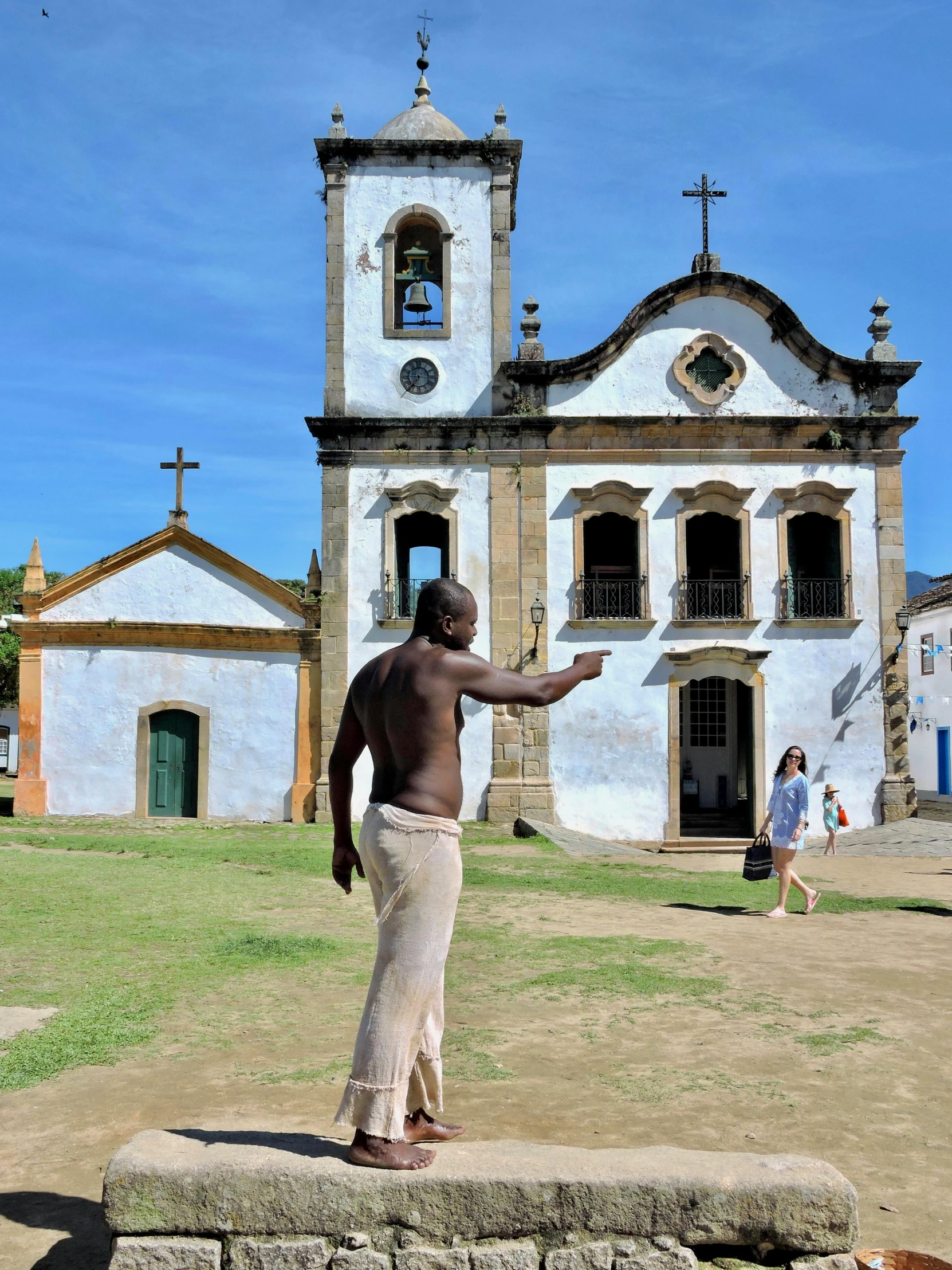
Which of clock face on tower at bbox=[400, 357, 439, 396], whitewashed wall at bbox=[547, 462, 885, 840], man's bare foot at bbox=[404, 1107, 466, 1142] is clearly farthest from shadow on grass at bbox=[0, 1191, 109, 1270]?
clock face on tower at bbox=[400, 357, 439, 396]

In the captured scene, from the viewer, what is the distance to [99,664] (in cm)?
1745

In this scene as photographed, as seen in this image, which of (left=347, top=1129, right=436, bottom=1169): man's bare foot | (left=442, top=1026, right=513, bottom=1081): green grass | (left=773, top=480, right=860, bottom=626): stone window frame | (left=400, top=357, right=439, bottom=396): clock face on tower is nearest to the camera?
(left=347, top=1129, right=436, bottom=1169): man's bare foot

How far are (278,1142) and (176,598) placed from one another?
15.3 m

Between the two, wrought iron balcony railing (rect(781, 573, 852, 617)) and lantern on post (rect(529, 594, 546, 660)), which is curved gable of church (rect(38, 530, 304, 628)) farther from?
wrought iron balcony railing (rect(781, 573, 852, 617))

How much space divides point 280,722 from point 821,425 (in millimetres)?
9796

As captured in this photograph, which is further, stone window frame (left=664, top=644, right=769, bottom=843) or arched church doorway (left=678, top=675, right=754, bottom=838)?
arched church doorway (left=678, top=675, right=754, bottom=838)

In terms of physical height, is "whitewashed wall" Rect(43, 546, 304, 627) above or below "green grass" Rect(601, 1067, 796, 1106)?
above

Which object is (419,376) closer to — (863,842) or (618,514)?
(618,514)

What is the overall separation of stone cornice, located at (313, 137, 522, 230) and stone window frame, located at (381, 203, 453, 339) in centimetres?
88

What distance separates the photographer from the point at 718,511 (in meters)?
17.3

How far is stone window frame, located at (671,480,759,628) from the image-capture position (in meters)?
17.2

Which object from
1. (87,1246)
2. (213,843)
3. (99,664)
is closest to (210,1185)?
(87,1246)

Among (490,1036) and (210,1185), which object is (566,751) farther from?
(210,1185)

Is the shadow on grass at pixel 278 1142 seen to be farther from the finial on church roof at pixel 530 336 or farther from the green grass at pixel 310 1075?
the finial on church roof at pixel 530 336
